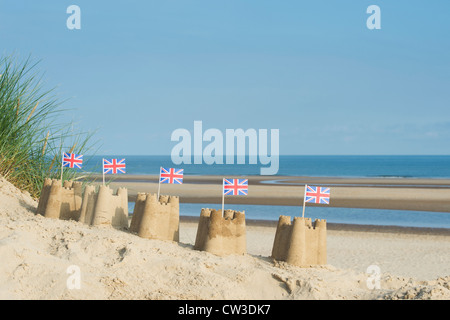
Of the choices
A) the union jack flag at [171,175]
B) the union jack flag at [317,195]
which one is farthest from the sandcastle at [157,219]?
the union jack flag at [317,195]

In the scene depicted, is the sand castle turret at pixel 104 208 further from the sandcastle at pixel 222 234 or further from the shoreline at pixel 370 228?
the shoreline at pixel 370 228

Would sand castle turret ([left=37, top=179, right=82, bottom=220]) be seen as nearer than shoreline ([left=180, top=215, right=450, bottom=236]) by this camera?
Yes

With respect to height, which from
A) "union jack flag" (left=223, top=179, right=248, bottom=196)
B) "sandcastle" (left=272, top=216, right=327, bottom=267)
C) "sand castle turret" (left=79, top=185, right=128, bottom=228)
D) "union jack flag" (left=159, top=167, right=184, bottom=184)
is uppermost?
"union jack flag" (left=159, top=167, right=184, bottom=184)

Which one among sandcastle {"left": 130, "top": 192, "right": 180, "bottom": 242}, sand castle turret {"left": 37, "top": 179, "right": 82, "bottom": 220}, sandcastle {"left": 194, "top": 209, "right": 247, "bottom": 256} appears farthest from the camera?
sand castle turret {"left": 37, "top": 179, "right": 82, "bottom": 220}

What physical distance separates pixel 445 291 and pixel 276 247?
7.95 ft

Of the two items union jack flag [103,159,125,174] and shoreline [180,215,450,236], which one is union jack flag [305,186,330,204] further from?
shoreline [180,215,450,236]

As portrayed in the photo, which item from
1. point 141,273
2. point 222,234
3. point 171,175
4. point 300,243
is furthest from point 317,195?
point 141,273

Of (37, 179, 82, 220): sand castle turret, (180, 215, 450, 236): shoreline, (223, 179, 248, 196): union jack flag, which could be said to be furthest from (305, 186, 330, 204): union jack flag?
(180, 215, 450, 236): shoreline

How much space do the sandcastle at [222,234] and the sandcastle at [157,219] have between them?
2.02 ft

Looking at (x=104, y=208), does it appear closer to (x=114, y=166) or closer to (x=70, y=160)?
(x=114, y=166)

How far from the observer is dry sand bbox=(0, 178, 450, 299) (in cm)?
661

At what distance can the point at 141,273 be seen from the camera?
23.3ft

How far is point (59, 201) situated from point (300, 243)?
4.01 metres

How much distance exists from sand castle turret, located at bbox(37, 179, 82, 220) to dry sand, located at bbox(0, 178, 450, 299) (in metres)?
0.24
